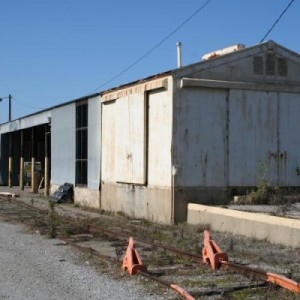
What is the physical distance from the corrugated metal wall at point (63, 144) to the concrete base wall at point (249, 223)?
1041cm

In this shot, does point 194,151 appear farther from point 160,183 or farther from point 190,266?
point 190,266

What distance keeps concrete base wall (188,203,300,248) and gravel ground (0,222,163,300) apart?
13.4 ft

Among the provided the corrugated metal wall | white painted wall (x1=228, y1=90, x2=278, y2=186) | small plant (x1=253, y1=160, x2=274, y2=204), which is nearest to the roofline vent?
white painted wall (x1=228, y1=90, x2=278, y2=186)

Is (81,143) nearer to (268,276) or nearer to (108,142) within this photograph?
(108,142)

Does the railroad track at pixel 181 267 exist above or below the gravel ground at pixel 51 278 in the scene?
above

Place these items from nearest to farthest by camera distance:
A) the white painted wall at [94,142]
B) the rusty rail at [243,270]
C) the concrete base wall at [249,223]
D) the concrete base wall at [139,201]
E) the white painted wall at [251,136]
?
the rusty rail at [243,270], the concrete base wall at [249,223], the concrete base wall at [139,201], the white painted wall at [251,136], the white painted wall at [94,142]

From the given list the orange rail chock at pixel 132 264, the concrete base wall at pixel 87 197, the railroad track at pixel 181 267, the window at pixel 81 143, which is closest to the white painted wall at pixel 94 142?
the concrete base wall at pixel 87 197

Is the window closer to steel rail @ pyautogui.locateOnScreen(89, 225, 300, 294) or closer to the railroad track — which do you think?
the railroad track

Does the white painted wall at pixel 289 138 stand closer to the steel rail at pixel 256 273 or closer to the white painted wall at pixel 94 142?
the steel rail at pixel 256 273

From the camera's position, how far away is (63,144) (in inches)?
1036

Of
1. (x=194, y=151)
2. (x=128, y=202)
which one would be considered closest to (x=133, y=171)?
(x=128, y=202)

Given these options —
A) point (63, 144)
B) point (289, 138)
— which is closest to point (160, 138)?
point (289, 138)

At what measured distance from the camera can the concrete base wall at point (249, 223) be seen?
11664 mm

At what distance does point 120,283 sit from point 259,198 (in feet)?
27.8
